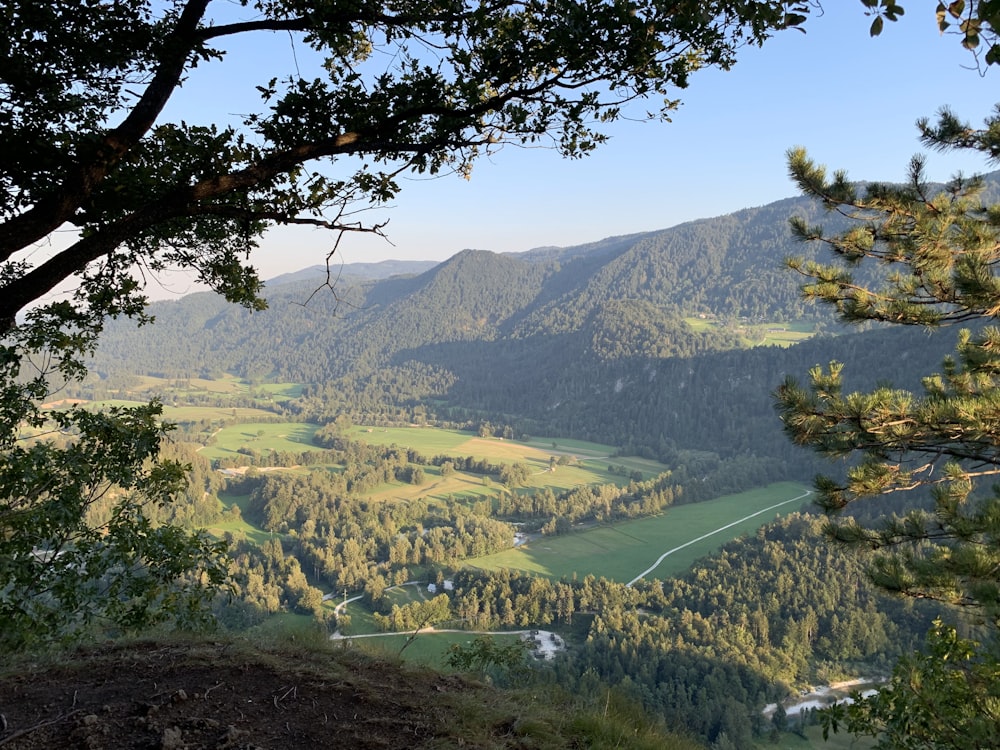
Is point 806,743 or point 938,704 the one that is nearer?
point 938,704

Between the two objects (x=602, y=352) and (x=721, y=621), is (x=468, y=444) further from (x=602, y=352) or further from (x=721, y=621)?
(x=721, y=621)

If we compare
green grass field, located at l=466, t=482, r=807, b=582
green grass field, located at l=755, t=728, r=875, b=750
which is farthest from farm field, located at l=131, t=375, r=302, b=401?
green grass field, located at l=755, t=728, r=875, b=750

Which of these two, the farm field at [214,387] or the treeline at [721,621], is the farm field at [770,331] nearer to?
the treeline at [721,621]

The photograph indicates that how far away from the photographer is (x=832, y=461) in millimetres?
5410

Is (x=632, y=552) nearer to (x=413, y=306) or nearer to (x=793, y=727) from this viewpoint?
(x=793, y=727)

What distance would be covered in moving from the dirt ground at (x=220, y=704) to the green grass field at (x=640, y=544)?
132 feet

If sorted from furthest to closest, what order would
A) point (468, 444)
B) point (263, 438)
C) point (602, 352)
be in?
1. point (602, 352)
2. point (468, 444)
3. point (263, 438)

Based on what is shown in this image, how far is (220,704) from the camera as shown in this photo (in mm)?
3104

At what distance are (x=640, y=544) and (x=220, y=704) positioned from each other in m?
49.6

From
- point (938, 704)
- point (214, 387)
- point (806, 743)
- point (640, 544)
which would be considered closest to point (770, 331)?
point (640, 544)

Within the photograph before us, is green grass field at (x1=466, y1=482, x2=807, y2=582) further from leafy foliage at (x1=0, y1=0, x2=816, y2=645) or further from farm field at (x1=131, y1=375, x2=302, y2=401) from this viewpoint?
farm field at (x1=131, y1=375, x2=302, y2=401)

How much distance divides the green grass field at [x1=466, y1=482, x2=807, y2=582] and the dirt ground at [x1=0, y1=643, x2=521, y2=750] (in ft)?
132

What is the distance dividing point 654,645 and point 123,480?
3006cm

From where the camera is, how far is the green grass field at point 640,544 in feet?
143
